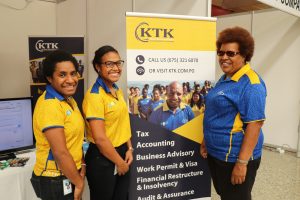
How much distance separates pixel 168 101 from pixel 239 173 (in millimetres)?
748

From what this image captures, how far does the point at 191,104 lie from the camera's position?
2160 mm

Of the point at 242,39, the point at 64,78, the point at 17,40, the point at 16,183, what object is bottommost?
the point at 16,183

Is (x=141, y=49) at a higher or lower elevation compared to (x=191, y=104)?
higher

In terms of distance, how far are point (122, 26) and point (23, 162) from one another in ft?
6.22

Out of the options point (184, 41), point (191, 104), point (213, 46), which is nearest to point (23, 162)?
point (191, 104)

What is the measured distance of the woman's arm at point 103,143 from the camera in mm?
1583

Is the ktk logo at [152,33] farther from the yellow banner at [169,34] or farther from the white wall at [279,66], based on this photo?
the white wall at [279,66]

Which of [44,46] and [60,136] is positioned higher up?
[44,46]

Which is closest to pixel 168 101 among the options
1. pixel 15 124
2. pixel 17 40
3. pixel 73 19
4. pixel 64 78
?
pixel 64 78

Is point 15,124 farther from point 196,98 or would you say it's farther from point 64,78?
point 196,98

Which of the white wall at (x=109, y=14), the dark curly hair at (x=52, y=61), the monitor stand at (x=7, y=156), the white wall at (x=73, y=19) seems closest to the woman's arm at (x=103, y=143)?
the dark curly hair at (x=52, y=61)

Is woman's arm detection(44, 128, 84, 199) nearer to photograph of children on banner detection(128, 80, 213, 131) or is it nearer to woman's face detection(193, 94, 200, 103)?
photograph of children on banner detection(128, 80, 213, 131)

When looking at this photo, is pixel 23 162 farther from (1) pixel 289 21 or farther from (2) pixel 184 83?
(1) pixel 289 21

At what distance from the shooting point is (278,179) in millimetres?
3355
